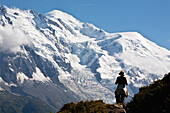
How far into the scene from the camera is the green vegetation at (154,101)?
1889cm

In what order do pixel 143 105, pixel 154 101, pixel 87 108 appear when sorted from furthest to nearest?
1. pixel 87 108
2. pixel 143 105
3. pixel 154 101

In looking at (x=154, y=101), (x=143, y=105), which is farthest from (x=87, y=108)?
(x=154, y=101)

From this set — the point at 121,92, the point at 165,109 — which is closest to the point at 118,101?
the point at 121,92

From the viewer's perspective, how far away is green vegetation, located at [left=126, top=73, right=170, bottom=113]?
18891 mm

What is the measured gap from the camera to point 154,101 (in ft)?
66.6

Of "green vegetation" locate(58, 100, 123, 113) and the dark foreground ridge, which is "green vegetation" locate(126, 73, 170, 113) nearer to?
the dark foreground ridge

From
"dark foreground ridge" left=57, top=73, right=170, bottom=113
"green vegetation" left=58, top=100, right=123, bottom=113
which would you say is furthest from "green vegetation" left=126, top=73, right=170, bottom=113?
"green vegetation" left=58, top=100, right=123, bottom=113

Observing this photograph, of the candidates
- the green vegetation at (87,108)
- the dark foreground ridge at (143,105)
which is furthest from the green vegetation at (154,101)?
the green vegetation at (87,108)

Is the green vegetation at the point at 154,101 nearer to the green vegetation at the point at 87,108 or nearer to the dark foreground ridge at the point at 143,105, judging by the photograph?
the dark foreground ridge at the point at 143,105

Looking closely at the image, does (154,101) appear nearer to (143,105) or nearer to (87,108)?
(143,105)

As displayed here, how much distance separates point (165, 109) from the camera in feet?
A: 59.7

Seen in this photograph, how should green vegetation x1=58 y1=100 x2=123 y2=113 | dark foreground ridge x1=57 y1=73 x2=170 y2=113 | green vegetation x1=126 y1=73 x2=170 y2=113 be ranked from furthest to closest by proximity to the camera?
green vegetation x1=58 y1=100 x2=123 y2=113, dark foreground ridge x1=57 y1=73 x2=170 y2=113, green vegetation x1=126 y1=73 x2=170 y2=113

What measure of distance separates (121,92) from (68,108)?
5551mm

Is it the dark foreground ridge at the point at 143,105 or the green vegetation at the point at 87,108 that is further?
the green vegetation at the point at 87,108
